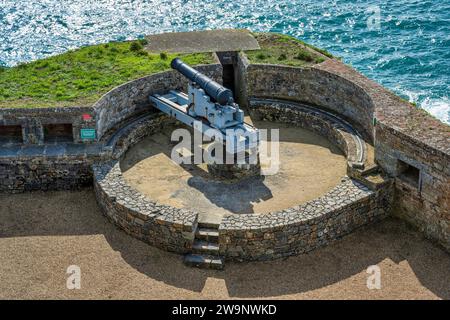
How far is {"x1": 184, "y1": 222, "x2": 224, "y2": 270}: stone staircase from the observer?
66.7 ft

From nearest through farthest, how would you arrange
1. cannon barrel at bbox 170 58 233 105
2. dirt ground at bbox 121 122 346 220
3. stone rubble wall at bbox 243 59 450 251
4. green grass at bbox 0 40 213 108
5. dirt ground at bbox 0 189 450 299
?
dirt ground at bbox 0 189 450 299 < stone rubble wall at bbox 243 59 450 251 < dirt ground at bbox 121 122 346 220 < cannon barrel at bbox 170 58 233 105 < green grass at bbox 0 40 213 108

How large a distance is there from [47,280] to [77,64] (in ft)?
39.8

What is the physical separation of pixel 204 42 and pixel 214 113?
27.5ft

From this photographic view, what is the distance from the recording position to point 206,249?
67.5 ft

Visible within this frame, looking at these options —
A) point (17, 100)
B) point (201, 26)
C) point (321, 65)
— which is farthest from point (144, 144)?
point (201, 26)

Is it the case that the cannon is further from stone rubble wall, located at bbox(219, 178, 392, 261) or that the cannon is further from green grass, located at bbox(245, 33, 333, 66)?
green grass, located at bbox(245, 33, 333, 66)

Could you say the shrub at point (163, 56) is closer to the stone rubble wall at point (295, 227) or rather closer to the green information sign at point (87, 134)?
the green information sign at point (87, 134)

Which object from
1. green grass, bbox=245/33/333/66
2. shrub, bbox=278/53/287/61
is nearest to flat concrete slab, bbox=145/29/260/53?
green grass, bbox=245/33/333/66

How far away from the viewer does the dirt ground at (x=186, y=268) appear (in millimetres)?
19438

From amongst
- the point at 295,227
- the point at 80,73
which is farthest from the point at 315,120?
the point at 80,73

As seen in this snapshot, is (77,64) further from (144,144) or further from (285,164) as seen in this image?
(285,164)

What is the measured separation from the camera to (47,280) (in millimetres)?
19969

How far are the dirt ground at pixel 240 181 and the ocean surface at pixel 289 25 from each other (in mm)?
13743

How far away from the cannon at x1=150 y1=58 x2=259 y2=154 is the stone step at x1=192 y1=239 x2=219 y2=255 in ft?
13.2
